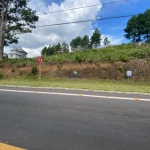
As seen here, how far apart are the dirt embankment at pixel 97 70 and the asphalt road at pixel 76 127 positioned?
8120 mm

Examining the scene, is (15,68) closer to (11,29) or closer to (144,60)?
(11,29)

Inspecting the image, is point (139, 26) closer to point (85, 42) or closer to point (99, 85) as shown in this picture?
point (85, 42)

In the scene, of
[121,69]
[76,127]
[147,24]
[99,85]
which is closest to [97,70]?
[121,69]

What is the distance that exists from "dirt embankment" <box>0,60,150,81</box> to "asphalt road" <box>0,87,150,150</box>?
8.12 m

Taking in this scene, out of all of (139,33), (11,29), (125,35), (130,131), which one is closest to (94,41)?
(125,35)

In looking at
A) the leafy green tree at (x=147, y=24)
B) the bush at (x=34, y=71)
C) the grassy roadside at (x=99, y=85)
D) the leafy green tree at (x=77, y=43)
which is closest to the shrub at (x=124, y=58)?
the grassy roadside at (x=99, y=85)

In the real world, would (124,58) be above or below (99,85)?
above

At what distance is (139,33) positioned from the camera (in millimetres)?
43438

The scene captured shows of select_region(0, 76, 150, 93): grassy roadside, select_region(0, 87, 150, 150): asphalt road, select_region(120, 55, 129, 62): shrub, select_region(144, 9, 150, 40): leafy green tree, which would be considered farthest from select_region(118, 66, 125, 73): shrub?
select_region(144, 9, 150, 40): leafy green tree

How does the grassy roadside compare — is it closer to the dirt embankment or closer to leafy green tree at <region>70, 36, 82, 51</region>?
the dirt embankment

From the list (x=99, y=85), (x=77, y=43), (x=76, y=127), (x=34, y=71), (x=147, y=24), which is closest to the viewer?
(x=76, y=127)

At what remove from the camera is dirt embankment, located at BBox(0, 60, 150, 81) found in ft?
41.0

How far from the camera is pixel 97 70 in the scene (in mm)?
13664

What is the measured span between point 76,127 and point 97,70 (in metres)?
10.7
